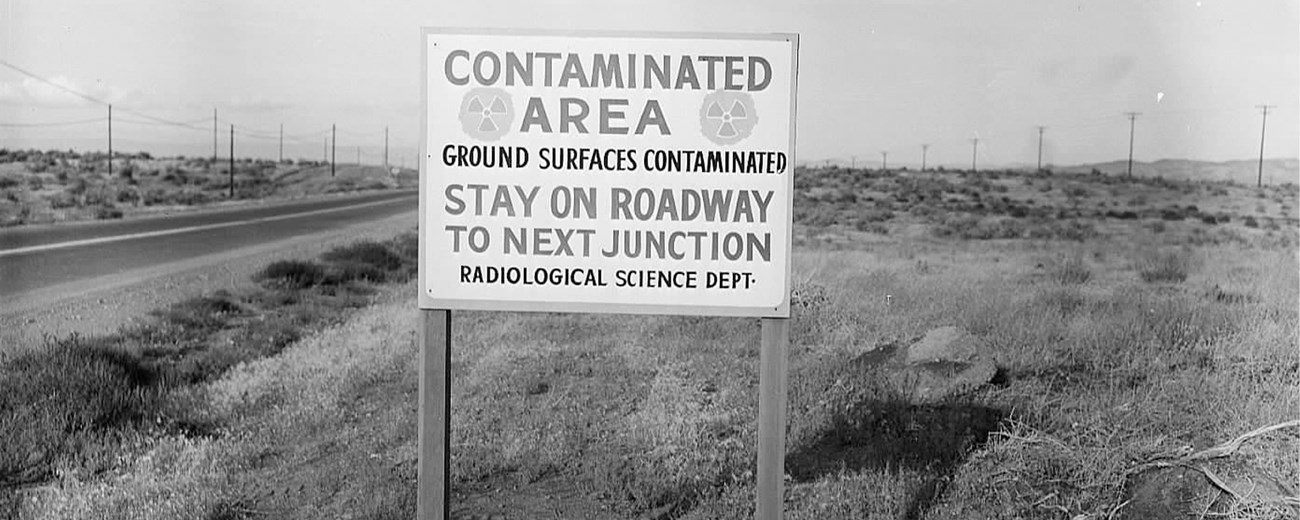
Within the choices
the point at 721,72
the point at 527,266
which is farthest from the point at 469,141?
the point at 721,72

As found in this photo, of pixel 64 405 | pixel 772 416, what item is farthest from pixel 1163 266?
pixel 64 405

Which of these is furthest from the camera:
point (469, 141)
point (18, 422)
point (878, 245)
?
point (878, 245)

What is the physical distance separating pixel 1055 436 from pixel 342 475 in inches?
118

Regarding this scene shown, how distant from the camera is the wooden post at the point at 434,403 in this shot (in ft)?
11.5

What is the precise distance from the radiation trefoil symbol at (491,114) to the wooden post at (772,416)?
953mm

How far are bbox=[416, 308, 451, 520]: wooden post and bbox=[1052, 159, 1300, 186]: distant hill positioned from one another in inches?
123

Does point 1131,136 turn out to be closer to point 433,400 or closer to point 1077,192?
point 1077,192

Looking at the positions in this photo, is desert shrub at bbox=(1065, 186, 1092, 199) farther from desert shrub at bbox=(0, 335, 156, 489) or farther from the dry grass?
desert shrub at bbox=(0, 335, 156, 489)

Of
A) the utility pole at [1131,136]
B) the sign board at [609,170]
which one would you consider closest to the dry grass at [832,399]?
the utility pole at [1131,136]

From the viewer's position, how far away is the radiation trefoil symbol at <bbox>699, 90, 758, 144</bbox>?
343cm

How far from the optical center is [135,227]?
4.87 m

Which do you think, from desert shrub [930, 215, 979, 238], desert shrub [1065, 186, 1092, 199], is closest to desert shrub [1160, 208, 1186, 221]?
desert shrub [1065, 186, 1092, 199]

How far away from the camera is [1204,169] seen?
530 centimetres

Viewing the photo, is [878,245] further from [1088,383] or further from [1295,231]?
[1295,231]
